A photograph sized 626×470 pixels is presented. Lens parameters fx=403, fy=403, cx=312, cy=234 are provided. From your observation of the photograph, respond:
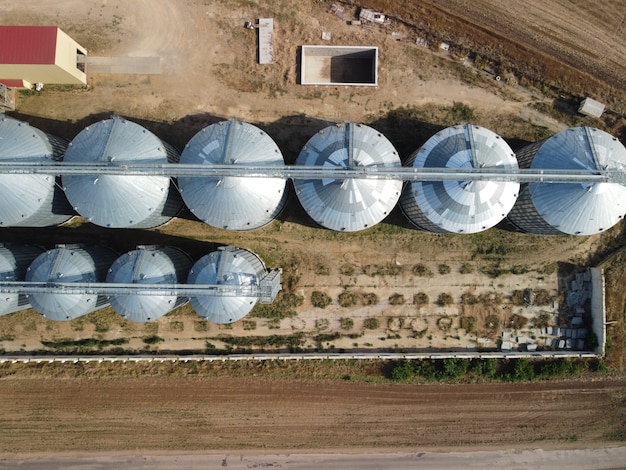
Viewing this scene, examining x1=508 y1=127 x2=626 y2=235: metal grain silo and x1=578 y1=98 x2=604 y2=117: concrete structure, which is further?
x1=578 y1=98 x2=604 y2=117: concrete structure

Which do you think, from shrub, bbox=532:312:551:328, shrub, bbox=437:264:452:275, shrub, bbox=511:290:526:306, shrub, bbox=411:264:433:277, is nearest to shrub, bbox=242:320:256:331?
shrub, bbox=411:264:433:277

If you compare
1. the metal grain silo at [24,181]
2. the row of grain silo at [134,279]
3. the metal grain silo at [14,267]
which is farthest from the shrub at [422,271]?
the metal grain silo at [14,267]

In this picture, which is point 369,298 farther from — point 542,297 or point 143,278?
point 143,278

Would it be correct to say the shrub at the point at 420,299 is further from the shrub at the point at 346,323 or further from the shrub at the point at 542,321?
the shrub at the point at 542,321

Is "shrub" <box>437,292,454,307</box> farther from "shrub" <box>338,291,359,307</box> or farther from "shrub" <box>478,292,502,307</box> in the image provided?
"shrub" <box>338,291,359,307</box>

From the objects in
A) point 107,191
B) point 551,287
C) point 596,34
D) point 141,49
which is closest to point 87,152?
point 107,191

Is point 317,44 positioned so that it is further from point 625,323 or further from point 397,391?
point 625,323

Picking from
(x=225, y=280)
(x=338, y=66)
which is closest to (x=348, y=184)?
(x=225, y=280)
